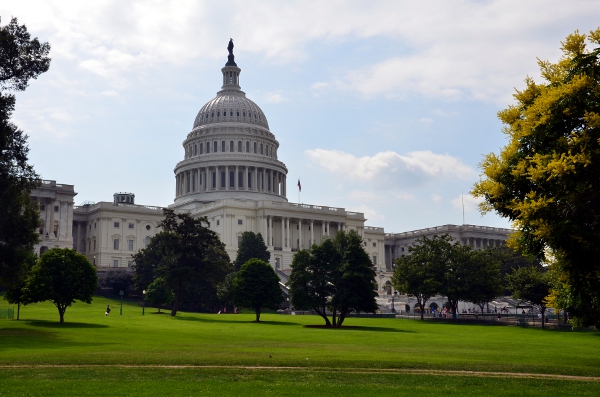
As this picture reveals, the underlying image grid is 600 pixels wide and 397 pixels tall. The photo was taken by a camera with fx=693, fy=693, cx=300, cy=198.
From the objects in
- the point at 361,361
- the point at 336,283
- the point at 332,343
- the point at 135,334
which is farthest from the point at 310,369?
the point at 336,283

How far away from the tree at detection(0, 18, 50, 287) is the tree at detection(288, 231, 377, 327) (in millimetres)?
27672

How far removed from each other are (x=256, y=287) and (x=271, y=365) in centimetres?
4505

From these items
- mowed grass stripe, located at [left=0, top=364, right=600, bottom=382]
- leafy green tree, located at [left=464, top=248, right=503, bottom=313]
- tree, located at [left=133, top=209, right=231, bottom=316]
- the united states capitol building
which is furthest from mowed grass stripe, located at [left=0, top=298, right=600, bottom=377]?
the united states capitol building

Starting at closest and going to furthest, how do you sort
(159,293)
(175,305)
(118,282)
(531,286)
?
(531,286) < (175,305) < (159,293) < (118,282)

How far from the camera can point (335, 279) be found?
69.4 meters

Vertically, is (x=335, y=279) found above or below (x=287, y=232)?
below

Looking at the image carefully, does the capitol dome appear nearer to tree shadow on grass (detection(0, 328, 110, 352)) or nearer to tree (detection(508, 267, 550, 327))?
tree (detection(508, 267, 550, 327))

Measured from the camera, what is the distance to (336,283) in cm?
6900

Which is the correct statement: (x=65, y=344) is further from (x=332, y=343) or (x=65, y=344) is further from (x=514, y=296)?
(x=514, y=296)

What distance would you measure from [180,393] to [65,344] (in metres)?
20.9

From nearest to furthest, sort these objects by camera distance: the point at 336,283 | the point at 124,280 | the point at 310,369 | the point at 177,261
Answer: the point at 310,369 < the point at 336,283 < the point at 177,261 < the point at 124,280

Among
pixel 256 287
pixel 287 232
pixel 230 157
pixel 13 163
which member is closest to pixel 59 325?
pixel 13 163

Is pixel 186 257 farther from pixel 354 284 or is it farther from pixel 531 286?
pixel 531 286

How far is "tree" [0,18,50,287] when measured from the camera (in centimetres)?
4600
